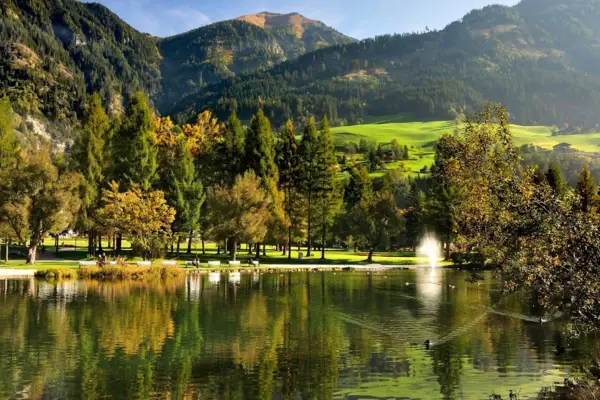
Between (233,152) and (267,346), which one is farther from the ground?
(233,152)

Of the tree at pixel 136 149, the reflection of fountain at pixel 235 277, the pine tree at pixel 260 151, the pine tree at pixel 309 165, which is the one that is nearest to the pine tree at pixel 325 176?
the pine tree at pixel 309 165

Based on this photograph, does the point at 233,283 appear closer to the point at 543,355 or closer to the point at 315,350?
the point at 315,350

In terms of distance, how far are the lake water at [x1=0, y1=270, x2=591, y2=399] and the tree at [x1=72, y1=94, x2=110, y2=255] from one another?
85.3 ft

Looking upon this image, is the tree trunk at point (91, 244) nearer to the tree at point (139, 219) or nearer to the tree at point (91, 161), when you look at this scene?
the tree at point (91, 161)

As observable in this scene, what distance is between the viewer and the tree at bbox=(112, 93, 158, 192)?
77812mm

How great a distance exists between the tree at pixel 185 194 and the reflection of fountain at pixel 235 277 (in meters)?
15.8

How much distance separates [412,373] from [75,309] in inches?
907

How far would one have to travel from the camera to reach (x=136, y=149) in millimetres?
78438

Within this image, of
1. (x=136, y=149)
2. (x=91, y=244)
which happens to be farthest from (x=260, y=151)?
(x=91, y=244)

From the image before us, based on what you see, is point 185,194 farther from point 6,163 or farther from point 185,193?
point 6,163

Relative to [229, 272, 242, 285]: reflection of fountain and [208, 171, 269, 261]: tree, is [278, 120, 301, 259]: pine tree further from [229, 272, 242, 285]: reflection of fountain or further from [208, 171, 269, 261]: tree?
[229, 272, 242, 285]: reflection of fountain

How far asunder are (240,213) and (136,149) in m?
17.2

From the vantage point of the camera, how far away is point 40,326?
30.2 metres

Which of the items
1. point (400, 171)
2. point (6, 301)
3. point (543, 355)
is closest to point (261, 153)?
point (6, 301)
